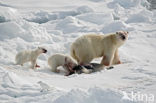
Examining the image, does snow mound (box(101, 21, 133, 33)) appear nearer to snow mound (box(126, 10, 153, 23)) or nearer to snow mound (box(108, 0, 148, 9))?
snow mound (box(126, 10, 153, 23))

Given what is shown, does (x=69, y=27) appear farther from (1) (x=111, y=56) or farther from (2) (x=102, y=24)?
(1) (x=111, y=56)

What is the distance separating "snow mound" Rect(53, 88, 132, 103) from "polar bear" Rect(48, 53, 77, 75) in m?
4.01

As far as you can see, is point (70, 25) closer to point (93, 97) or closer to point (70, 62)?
point (70, 62)

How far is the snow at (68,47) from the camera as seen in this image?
4680 mm

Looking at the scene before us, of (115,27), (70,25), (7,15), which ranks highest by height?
(7,15)

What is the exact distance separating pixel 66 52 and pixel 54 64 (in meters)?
1.65

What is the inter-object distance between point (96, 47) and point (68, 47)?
65.5 inches

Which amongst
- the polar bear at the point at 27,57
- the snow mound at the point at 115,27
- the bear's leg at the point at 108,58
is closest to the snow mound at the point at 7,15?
the snow mound at the point at 115,27

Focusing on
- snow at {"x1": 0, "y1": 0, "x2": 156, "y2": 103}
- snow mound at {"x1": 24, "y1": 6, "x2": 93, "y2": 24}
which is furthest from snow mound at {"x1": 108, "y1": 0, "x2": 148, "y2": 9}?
snow mound at {"x1": 24, "y1": 6, "x2": 93, "y2": 24}

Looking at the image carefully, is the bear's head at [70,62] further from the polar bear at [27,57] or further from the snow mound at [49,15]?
the snow mound at [49,15]

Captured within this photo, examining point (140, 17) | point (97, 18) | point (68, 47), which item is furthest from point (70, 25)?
point (140, 17)

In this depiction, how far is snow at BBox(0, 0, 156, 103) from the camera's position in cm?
468

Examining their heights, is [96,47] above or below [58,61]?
above

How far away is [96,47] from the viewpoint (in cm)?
874
